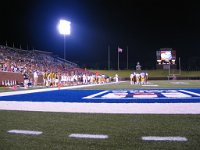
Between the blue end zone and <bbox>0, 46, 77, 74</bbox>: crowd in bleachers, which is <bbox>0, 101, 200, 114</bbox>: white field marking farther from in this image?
<bbox>0, 46, 77, 74</bbox>: crowd in bleachers

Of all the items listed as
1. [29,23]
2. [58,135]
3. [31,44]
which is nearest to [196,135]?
[58,135]

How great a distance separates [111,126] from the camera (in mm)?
5223

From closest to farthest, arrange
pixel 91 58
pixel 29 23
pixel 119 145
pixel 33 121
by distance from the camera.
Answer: pixel 119 145, pixel 33 121, pixel 29 23, pixel 91 58

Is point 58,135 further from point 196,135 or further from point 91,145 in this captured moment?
point 196,135

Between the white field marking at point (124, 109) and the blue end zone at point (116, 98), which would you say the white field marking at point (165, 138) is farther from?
the blue end zone at point (116, 98)

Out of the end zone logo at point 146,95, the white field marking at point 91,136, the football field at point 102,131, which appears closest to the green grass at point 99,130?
the football field at point 102,131

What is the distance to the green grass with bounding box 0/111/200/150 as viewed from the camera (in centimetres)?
392

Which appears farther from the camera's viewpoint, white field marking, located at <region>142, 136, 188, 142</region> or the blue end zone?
the blue end zone

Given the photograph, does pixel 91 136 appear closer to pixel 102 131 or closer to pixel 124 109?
pixel 102 131

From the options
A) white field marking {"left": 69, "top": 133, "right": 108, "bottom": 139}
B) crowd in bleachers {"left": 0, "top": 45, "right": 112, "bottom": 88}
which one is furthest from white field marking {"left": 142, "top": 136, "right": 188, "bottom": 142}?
crowd in bleachers {"left": 0, "top": 45, "right": 112, "bottom": 88}

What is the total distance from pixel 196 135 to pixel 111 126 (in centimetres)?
148

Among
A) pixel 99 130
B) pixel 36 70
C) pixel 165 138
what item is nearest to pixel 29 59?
pixel 36 70

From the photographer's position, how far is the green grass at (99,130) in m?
3.92

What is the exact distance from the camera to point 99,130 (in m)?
4.88
